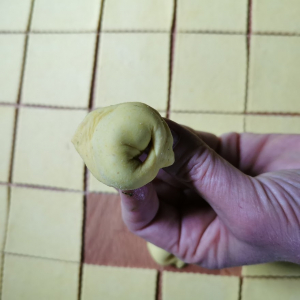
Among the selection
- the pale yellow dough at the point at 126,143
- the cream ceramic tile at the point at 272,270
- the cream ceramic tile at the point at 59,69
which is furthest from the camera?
the cream ceramic tile at the point at 59,69

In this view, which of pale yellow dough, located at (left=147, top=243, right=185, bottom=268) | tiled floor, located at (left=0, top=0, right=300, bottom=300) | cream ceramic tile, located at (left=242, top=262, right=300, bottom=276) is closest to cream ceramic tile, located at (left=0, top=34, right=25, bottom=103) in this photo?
tiled floor, located at (left=0, top=0, right=300, bottom=300)

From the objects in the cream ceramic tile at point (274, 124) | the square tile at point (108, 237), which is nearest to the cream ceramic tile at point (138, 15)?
the cream ceramic tile at point (274, 124)

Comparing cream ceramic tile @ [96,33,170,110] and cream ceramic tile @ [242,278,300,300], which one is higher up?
cream ceramic tile @ [96,33,170,110]

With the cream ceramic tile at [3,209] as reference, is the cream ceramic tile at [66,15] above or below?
above

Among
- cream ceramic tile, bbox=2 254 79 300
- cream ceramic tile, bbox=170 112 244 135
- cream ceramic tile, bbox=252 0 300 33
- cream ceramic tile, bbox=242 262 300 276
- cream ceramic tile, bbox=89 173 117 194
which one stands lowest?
cream ceramic tile, bbox=2 254 79 300

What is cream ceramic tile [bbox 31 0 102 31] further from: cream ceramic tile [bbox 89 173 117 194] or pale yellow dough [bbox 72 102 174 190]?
pale yellow dough [bbox 72 102 174 190]

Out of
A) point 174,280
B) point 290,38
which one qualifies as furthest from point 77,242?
point 290,38

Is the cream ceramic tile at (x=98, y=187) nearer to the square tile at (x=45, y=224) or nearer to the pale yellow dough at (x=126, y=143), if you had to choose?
the square tile at (x=45, y=224)
